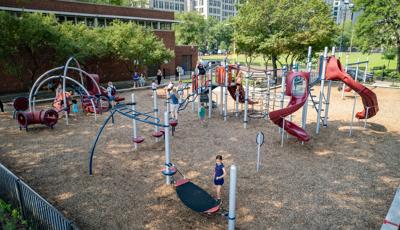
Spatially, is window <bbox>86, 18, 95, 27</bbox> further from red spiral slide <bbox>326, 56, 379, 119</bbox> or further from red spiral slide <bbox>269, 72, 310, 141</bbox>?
red spiral slide <bbox>326, 56, 379, 119</bbox>

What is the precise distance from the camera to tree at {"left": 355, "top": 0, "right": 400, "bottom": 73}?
1185 inches

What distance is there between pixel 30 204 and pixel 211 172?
5318mm

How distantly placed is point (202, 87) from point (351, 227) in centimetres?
1135

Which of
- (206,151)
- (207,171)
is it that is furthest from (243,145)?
(207,171)

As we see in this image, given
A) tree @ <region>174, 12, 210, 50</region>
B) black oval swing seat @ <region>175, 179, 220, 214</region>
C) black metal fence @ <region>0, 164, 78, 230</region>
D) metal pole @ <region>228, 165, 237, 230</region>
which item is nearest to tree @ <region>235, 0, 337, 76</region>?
black oval swing seat @ <region>175, 179, 220, 214</region>

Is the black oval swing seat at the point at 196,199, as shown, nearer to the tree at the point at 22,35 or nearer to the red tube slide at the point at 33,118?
the red tube slide at the point at 33,118

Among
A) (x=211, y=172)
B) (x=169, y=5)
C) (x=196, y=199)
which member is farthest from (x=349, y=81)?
(x=169, y=5)

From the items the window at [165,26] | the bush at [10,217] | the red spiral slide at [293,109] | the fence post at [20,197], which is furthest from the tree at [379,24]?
the bush at [10,217]

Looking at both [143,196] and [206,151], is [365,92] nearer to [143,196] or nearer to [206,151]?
[206,151]

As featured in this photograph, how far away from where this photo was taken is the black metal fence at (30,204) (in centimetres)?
594

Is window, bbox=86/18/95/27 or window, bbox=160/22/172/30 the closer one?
window, bbox=86/18/95/27

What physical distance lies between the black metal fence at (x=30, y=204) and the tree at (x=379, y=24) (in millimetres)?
34870

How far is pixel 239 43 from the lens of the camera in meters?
29.2

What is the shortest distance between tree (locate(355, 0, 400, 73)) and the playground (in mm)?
20823
